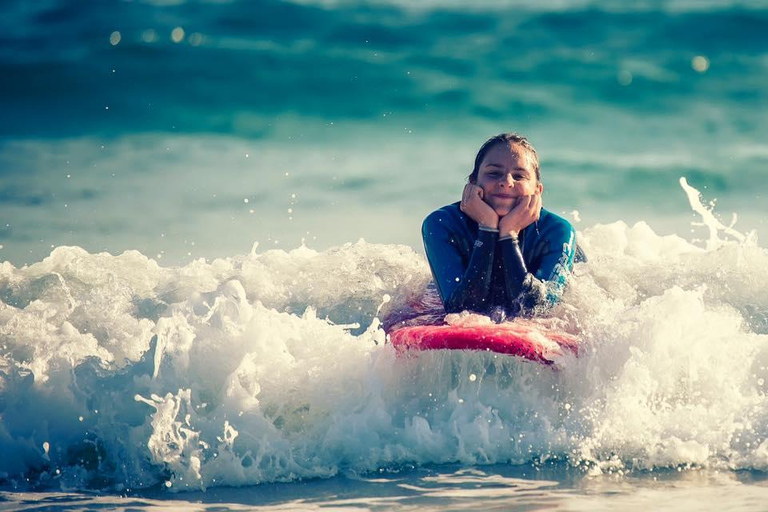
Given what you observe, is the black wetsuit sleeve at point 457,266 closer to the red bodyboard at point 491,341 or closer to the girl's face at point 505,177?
the girl's face at point 505,177

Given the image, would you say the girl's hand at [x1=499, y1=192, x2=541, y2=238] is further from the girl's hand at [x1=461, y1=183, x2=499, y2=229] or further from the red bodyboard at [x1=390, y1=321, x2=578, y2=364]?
the red bodyboard at [x1=390, y1=321, x2=578, y2=364]

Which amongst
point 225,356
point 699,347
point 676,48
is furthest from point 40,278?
point 676,48

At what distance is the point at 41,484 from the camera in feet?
11.5

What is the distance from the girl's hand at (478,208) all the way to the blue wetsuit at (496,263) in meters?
0.05

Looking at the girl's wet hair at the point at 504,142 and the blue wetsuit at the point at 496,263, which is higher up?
the girl's wet hair at the point at 504,142

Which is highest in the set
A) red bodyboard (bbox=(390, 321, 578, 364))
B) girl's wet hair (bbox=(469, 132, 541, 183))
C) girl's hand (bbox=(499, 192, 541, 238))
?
girl's wet hair (bbox=(469, 132, 541, 183))

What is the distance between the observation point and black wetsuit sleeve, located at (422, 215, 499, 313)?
181 inches

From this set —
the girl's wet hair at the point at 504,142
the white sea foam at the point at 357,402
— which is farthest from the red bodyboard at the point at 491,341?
the girl's wet hair at the point at 504,142

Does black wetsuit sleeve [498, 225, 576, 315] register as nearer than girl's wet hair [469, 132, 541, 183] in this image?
Yes

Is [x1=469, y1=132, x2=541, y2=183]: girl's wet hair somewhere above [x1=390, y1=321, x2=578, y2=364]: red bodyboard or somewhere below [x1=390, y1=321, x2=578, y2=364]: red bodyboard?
above

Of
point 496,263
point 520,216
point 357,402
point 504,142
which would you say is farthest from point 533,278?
point 357,402

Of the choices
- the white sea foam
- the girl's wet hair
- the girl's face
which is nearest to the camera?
the white sea foam

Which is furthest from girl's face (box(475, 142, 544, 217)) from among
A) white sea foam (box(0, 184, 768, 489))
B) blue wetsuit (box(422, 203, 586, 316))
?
white sea foam (box(0, 184, 768, 489))

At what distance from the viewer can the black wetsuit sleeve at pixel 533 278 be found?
Result: 15.1 ft
